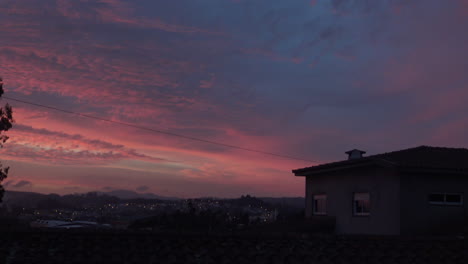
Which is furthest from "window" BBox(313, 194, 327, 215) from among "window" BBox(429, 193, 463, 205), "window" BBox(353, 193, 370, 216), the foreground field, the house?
the foreground field

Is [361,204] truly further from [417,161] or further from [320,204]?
[320,204]

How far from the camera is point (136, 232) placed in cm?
1288

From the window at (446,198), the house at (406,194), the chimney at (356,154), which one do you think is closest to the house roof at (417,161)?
the house at (406,194)

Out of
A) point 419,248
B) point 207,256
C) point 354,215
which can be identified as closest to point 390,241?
point 419,248

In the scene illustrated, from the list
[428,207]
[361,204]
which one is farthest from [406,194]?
[361,204]

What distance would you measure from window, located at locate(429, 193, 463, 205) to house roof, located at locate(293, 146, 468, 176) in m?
1.17

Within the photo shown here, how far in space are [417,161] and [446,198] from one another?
1.92 meters

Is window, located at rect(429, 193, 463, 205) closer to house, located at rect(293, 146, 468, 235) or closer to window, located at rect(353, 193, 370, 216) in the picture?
house, located at rect(293, 146, 468, 235)

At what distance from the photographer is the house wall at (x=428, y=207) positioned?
20.6 meters

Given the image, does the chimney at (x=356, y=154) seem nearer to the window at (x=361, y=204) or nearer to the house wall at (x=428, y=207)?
the window at (x=361, y=204)

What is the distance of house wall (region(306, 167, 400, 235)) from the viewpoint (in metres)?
21.0

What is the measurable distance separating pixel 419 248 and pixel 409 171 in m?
6.39

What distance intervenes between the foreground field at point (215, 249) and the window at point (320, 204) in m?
11.5

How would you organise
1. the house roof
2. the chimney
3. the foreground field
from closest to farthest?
the foreground field < the house roof < the chimney
